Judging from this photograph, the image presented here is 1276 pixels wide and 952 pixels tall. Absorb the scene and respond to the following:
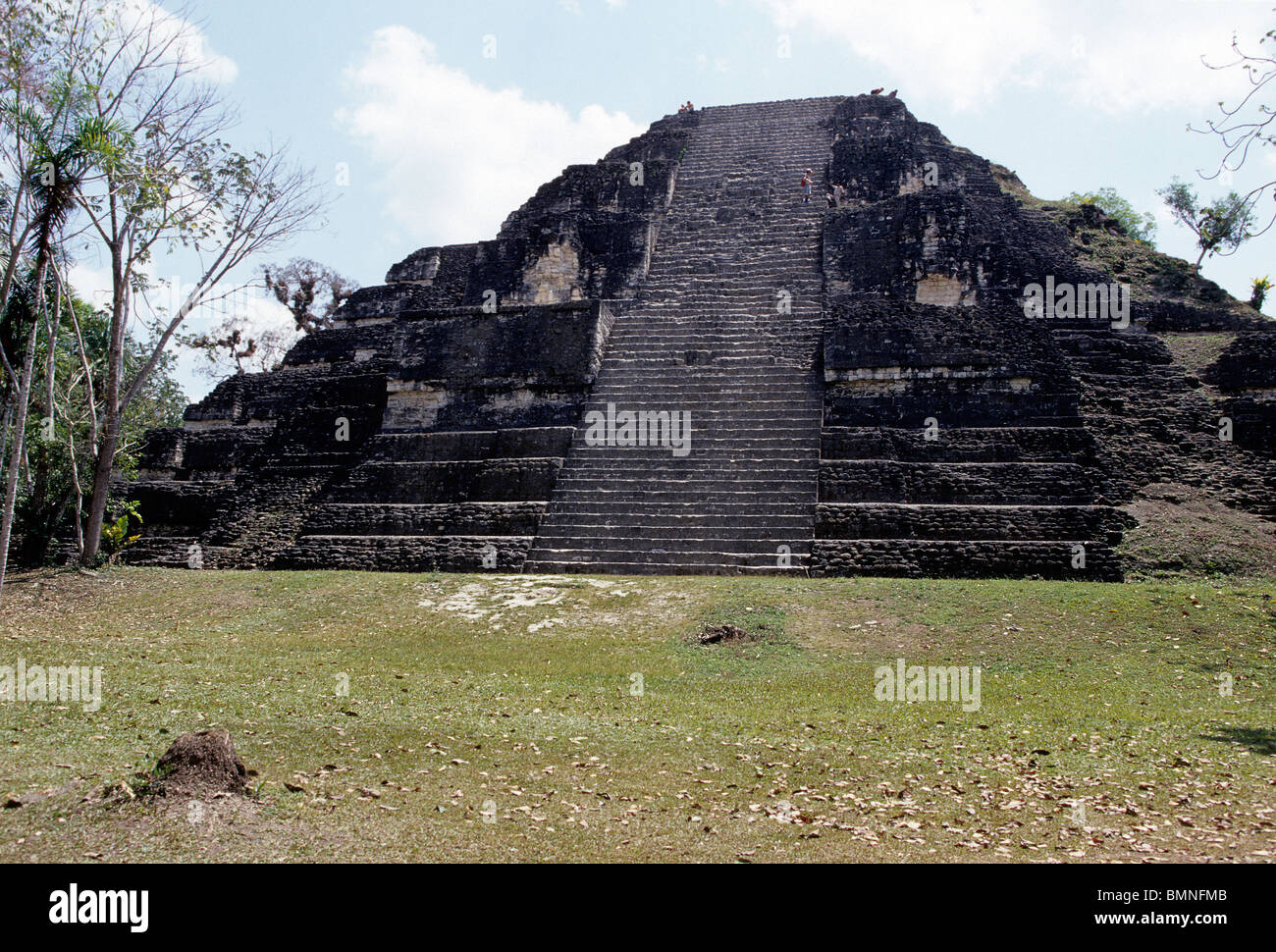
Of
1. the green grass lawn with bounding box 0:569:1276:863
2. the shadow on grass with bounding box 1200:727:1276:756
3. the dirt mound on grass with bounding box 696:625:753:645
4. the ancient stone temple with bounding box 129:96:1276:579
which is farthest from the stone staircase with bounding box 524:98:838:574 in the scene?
the shadow on grass with bounding box 1200:727:1276:756

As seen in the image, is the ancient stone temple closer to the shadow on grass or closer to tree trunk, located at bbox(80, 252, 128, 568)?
tree trunk, located at bbox(80, 252, 128, 568)

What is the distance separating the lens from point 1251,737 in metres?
6.53

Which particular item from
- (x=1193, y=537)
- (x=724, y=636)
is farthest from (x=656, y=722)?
(x=1193, y=537)

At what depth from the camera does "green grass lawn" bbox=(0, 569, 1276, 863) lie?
493cm

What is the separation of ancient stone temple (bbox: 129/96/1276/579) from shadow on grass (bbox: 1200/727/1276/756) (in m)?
4.44

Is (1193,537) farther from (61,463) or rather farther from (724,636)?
(61,463)

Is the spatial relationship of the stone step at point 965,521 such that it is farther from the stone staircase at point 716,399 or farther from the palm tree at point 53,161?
the palm tree at point 53,161

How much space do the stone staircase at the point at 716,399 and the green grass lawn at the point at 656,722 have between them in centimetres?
105

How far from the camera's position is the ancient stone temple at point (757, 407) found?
40.4 ft

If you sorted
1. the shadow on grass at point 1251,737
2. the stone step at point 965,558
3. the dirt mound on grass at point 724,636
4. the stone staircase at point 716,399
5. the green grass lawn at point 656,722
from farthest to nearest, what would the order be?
the stone staircase at point 716,399 < the stone step at point 965,558 < the dirt mound on grass at point 724,636 < the shadow on grass at point 1251,737 < the green grass lawn at point 656,722

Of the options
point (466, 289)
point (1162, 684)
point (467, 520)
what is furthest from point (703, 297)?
point (1162, 684)

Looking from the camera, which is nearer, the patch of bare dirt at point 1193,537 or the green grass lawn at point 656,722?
the green grass lawn at point 656,722

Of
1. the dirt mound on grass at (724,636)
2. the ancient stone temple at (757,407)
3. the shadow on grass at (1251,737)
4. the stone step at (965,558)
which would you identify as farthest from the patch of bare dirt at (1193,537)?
the dirt mound on grass at (724,636)

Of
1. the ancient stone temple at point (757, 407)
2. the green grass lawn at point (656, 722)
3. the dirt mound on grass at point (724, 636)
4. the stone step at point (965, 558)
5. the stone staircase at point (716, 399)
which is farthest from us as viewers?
the stone staircase at point (716, 399)
